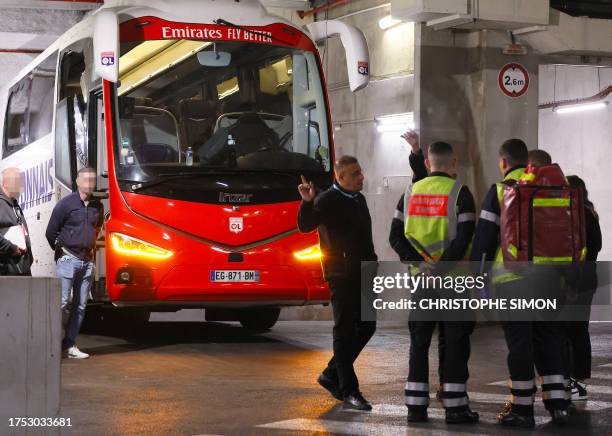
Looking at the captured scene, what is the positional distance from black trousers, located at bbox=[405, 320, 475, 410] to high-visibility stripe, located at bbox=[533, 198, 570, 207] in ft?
3.17

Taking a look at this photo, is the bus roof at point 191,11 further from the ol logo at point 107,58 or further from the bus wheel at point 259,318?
the bus wheel at point 259,318

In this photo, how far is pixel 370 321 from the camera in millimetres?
9141

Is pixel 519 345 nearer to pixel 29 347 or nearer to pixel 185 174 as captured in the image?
pixel 29 347

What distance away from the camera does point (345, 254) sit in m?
9.10

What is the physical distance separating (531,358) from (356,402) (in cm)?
135

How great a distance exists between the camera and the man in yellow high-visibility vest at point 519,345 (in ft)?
27.2

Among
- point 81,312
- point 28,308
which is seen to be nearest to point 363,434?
point 28,308

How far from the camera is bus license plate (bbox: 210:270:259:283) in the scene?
41.9 ft

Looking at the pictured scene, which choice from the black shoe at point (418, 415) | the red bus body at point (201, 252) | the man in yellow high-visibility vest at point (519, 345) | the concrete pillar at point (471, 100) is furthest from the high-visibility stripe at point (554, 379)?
the concrete pillar at point (471, 100)

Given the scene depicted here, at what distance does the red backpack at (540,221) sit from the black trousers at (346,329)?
127 cm

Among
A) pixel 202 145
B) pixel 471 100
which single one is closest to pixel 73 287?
pixel 202 145

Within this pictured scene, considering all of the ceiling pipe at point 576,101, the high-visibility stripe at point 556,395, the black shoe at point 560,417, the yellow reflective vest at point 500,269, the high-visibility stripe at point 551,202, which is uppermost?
the ceiling pipe at point 576,101

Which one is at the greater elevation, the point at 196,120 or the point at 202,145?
the point at 196,120

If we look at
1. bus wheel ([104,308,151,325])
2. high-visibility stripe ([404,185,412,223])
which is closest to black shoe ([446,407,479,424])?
high-visibility stripe ([404,185,412,223])
